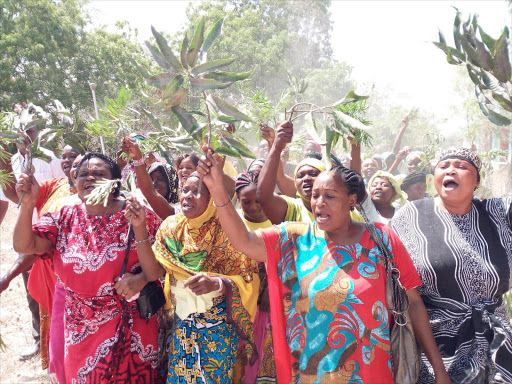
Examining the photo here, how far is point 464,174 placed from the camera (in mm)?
2740

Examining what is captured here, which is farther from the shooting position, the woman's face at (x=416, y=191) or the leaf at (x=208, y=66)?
the woman's face at (x=416, y=191)

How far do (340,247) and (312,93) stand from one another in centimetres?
2539

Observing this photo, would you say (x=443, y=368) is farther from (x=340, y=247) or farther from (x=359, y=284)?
(x=340, y=247)

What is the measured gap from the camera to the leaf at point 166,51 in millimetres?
Answer: 1959

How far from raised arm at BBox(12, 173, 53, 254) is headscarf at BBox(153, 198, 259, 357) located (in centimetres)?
78

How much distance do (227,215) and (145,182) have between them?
1.29m

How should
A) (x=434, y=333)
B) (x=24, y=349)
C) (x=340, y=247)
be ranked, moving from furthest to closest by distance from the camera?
1. (x=24, y=349)
2. (x=434, y=333)
3. (x=340, y=247)

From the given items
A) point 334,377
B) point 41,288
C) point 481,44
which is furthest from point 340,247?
point 41,288

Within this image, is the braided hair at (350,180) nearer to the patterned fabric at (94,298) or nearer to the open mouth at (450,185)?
the open mouth at (450,185)

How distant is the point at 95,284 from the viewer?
2.94 metres

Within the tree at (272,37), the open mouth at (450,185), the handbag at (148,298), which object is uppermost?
the tree at (272,37)

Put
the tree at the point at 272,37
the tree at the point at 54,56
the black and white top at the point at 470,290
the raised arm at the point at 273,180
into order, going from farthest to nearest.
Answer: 1. the tree at the point at 272,37
2. the tree at the point at 54,56
3. the raised arm at the point at 273,180
4. the black and white top at the point at 470,290

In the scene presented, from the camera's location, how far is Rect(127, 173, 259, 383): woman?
9.69 feet

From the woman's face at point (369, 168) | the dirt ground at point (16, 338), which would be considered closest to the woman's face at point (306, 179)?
the dirt ground at point (16, 338)
